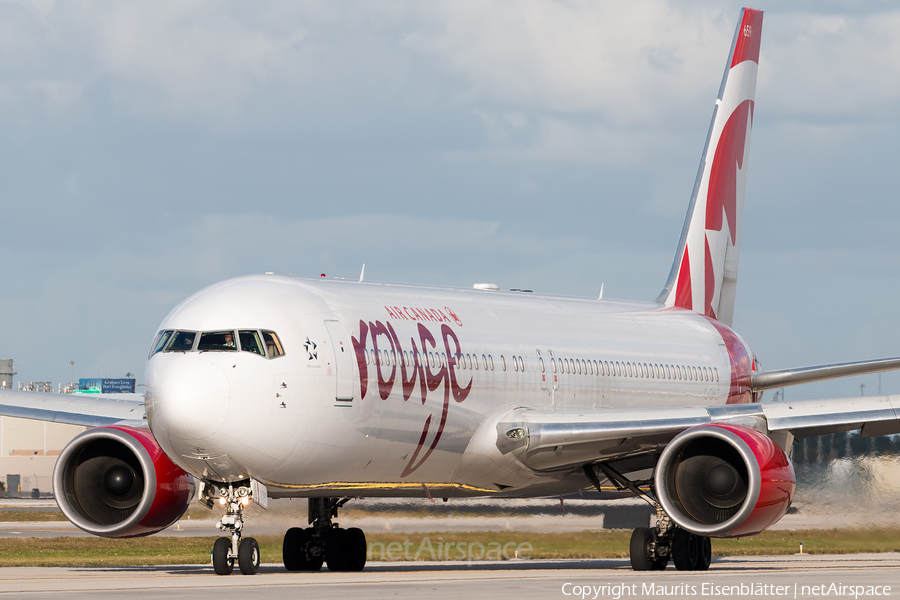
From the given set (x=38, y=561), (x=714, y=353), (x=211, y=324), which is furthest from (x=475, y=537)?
(x=211, y=324)

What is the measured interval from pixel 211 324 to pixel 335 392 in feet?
6.10

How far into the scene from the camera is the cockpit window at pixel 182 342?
59.5ft

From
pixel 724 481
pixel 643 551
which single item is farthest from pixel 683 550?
pixel 724 481

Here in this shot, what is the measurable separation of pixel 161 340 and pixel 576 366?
27.5 feet

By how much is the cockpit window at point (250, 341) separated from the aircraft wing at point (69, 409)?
4.82 m

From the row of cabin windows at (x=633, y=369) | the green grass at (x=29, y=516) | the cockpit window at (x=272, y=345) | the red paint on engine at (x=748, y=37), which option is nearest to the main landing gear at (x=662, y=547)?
the row of cabin windows at (x=633, y=369)

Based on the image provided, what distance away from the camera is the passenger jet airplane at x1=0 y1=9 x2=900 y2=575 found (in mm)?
18219

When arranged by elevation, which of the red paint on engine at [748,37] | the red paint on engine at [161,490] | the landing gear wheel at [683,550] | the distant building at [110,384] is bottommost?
the landing gear wheel at [683,550]

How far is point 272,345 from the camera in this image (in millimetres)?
18406

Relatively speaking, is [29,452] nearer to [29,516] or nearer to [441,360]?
[29,516]

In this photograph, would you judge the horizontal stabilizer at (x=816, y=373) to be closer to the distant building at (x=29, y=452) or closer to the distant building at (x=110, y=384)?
the distant building at (x=29, y=452)

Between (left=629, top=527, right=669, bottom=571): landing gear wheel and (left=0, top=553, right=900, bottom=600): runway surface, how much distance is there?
1.23 feet

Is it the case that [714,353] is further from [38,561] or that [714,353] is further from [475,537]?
[38,561]

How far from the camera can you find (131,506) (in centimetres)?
2138
